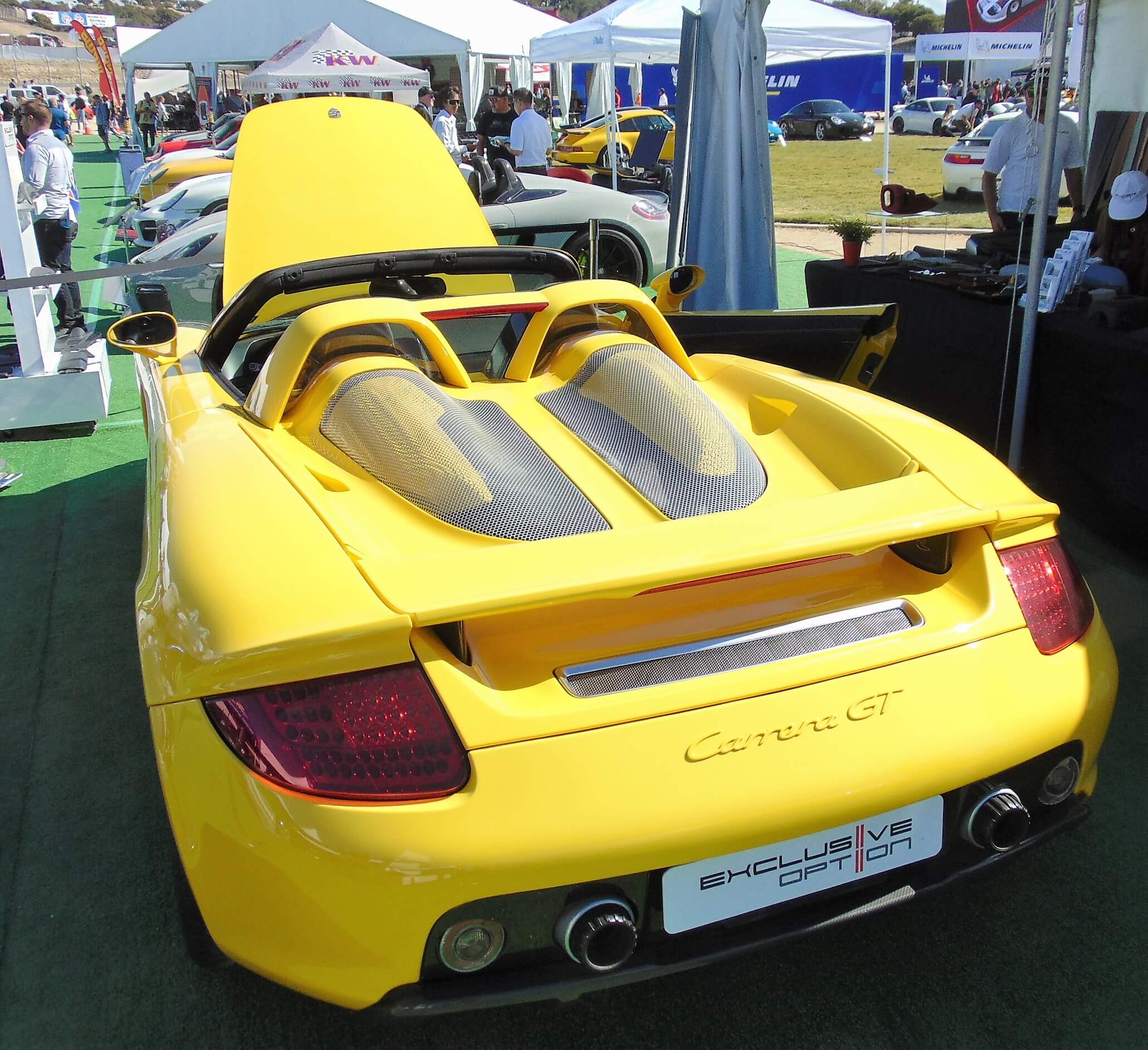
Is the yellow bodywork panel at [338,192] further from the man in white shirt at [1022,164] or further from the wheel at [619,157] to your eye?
the wheel at [619,157]

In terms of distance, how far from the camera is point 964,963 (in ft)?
5.57

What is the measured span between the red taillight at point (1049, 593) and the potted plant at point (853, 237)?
3.74 metres

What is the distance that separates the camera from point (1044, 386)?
3.72 metres

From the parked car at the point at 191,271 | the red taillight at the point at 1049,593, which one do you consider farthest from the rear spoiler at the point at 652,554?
the parked car at the point at 191,271

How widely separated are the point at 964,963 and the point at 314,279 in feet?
7.44

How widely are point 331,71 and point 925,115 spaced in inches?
906

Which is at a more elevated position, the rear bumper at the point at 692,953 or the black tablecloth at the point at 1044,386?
the black tablecloth at the point at 1044,386

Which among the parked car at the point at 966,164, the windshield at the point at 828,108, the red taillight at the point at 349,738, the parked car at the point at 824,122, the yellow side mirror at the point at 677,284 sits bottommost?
the red taillight at the point at 349,738

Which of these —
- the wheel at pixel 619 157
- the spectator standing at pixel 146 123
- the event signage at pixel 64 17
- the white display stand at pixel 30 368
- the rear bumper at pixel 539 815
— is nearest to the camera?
the rear bumper at pixel 539 815

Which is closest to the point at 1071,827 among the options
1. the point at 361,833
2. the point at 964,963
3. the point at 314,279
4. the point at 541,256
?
the point at 964,963

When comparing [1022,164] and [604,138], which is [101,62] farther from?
[1022,164]

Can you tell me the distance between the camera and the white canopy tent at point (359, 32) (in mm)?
15523

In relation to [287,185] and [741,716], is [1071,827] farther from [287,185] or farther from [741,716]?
[287,185]

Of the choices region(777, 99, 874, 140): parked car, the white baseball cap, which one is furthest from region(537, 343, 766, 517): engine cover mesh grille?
region(777, 99, 874, 140): parked car
